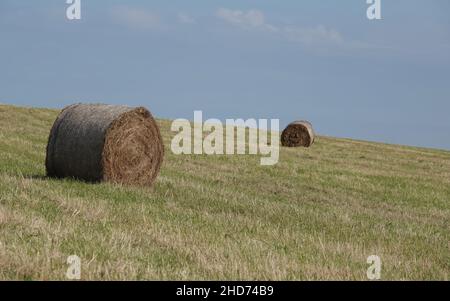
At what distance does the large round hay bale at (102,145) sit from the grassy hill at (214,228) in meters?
0.66

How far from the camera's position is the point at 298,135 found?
36.2 m

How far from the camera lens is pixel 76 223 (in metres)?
8.56

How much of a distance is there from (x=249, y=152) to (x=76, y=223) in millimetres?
21003

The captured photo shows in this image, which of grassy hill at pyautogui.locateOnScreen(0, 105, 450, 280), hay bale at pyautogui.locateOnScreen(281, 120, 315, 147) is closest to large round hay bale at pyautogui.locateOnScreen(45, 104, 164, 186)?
grassy hill at pyautogui.locateOnScreen(0, 105, 450, 280)

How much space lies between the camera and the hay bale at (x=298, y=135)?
36156 millimetres

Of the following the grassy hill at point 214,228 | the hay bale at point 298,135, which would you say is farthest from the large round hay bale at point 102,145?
the hay bale at point 298,135

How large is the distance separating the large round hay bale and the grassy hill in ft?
2.15

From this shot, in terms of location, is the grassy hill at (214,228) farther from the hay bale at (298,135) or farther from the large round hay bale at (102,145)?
the hay bale at (298,135)

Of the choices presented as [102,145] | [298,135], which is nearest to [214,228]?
[102,145]

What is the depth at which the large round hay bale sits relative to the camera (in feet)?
46.2

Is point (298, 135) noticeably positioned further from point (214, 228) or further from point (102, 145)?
point (214, 228)
